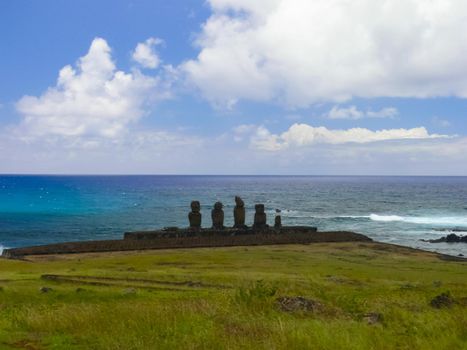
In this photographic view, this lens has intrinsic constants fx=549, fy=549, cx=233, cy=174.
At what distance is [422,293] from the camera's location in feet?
67.6

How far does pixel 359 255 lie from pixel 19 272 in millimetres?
25108

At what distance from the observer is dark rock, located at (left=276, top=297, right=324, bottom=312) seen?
1398 cm

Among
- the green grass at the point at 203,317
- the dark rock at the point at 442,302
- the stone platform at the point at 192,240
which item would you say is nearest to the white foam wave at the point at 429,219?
the stone platform at the point at 192,240

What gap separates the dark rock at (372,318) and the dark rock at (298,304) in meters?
1.19

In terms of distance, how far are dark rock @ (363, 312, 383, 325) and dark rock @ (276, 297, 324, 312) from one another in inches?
46.9

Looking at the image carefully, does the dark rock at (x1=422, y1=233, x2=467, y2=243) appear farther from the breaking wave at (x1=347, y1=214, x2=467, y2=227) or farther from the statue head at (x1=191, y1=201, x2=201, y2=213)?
the statue head at (x1=191, y1=201, x2=201, y2=213)

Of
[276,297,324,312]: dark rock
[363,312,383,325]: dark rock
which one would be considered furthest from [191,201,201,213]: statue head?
[363,312,383,325]: dark rock

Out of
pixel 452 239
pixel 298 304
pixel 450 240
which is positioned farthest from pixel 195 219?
pixel 298 304

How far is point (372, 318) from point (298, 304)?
6.24 ft

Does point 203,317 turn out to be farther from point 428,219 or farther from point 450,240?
point 428,219

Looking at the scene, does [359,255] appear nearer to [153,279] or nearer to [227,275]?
[227,275]

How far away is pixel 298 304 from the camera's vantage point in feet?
46.9

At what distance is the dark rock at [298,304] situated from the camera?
1398cm

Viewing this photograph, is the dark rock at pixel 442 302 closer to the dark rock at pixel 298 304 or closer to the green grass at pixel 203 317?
the green grass at pixel 203 317
